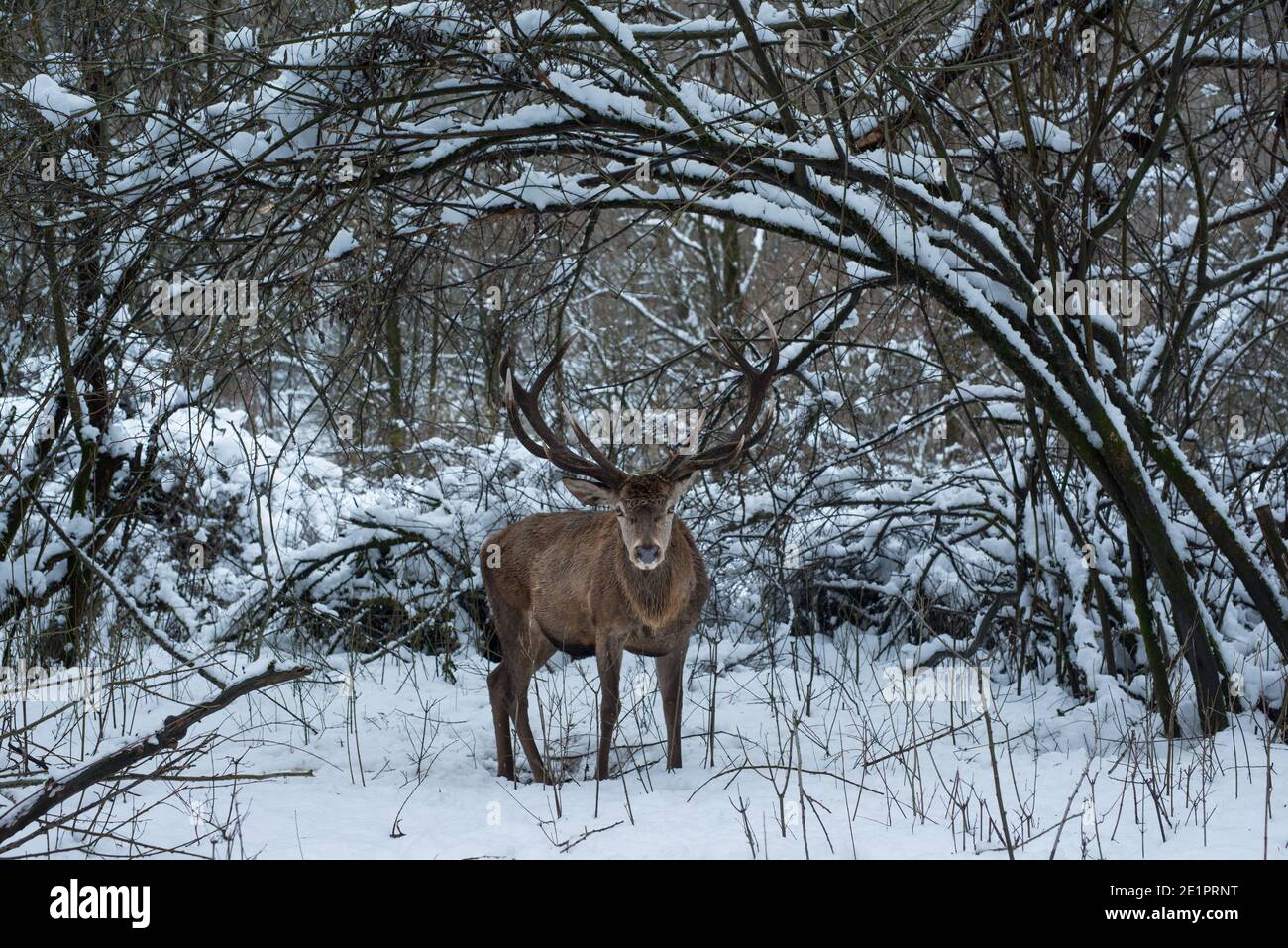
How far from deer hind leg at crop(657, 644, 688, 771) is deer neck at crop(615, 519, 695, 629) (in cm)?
25

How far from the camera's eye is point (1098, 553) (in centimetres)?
680

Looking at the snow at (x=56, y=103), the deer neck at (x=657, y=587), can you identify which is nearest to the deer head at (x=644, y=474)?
the deer neck at (x=657, y=587)

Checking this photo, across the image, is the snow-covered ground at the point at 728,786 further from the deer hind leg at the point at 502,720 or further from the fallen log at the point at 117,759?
the fallen log at the point at 117,759

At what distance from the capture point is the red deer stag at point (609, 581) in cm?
615

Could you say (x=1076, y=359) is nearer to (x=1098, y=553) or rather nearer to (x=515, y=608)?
(x=1098, y=553)

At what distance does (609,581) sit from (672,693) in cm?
68

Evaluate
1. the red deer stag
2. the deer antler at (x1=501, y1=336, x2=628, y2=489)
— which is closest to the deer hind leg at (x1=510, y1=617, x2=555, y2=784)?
the red deer stag

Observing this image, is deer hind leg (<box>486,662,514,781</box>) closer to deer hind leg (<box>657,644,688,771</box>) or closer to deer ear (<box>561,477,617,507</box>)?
deer hind leg (<box>657,644,688,771</box>)

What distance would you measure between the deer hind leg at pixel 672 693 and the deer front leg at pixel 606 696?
9.4 inches

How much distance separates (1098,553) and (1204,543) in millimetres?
951

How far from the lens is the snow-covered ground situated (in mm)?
4293

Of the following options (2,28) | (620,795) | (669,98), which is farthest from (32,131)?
(620,795)

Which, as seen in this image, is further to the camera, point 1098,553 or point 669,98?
point 1098,553

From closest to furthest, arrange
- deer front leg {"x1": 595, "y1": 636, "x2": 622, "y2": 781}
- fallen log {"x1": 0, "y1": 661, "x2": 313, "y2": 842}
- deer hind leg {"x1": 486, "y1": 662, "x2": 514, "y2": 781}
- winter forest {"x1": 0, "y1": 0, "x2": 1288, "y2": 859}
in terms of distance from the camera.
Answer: fallen log {"x1": 0, "y1": 661, "x2": 313, "y2": 842}, winter forest {"x1": 0, "y1": 0, "x2": 1288, "y2": 859}, deer front leg {"x1": 595, "y1": 636, "x2": 622, "y2": 781}, deer hind leg {"x1": 486, "y1": 662, "x2": 514, "y2": 781}
